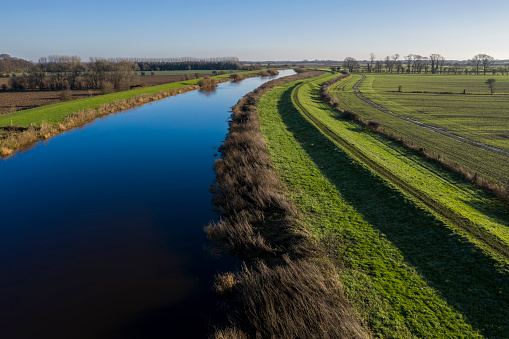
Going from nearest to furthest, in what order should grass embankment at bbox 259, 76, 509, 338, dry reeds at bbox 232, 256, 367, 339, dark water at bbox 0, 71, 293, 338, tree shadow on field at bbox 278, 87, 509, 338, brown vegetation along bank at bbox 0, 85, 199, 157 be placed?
dry reeds at bbox 232, 256, 367, 339, grass embankment at bbox 259, 76, 509, 338, tree shadow on field at bbox 278, 87, 509, 338, dark water at bbox 0, 71, 293, 338, brown vegetation along bank at bbox 0, 85, 199, 157

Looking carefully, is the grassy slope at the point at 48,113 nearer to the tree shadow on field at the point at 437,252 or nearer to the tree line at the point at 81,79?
the tree line at the point at 81,79

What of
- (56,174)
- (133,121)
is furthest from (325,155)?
(133,121)

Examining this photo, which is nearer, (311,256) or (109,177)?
(311,256)

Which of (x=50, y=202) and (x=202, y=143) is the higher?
(x=202, y=143)

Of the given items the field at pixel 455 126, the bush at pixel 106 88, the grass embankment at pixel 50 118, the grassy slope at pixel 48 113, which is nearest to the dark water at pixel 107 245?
the grass embankment at pixel 50 118

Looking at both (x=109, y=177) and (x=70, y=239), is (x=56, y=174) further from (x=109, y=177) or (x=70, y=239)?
(x=70, y=239)

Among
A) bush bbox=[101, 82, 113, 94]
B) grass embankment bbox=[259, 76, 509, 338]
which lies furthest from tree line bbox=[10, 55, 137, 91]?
grass embankment bbox=[259, 76, 509, 338]

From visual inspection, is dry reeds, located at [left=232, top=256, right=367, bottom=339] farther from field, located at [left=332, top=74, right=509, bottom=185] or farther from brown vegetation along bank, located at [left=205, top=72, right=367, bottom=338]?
field, located at [left=332, top=74, right=509, bottom=185]
